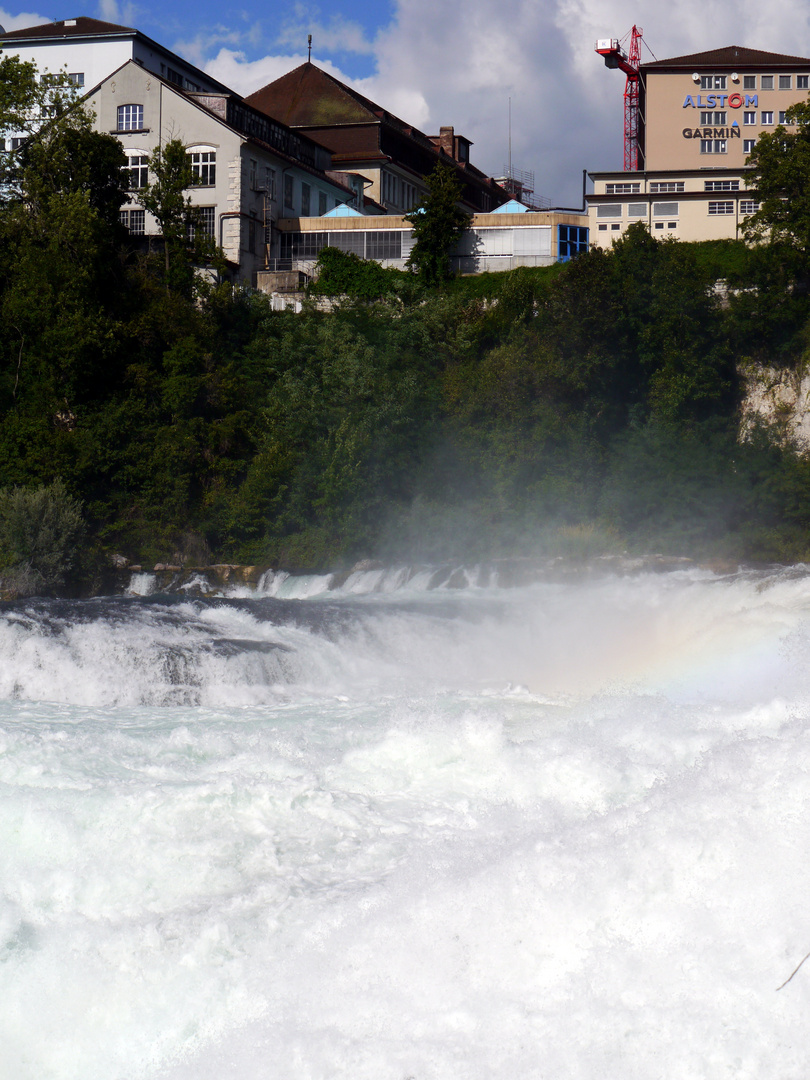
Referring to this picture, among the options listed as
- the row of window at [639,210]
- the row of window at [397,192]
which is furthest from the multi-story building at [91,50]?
the row of window at [639,210]

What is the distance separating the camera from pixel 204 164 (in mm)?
38344

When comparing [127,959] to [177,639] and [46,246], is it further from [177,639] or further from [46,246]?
[46,246]

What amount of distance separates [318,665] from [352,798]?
7626mm

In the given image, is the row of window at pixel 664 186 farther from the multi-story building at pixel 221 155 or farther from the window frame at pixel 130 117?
the window frame at pixel 130 117

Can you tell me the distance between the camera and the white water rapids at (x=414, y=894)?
17.6 ft

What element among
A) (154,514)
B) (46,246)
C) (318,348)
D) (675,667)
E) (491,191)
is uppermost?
(491,191)

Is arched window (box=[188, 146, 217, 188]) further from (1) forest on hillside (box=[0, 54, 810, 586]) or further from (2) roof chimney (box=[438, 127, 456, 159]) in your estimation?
(2) roof chimney (box=[438, 127, 456, 159])

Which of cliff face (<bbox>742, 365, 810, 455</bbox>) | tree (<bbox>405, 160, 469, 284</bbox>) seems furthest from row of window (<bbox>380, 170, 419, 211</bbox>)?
cliff face (<bbox>742, 365, 810, 455</bbox>)

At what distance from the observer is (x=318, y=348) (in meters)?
32.8

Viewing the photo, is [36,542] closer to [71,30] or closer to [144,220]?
[144,220]

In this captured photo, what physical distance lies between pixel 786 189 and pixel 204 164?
21827 millimetres

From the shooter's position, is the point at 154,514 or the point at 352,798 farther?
the point at 154,514

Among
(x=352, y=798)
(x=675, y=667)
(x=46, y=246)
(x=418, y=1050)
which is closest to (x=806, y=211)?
(x=675, y=667)

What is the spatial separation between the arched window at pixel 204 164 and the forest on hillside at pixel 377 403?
466 cm
